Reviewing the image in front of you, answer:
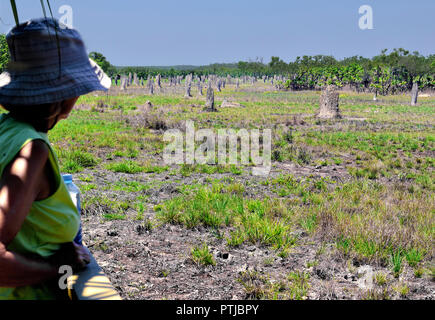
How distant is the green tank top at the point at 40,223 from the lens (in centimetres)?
123

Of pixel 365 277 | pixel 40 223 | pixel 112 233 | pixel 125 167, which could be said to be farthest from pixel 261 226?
pixel 125 167

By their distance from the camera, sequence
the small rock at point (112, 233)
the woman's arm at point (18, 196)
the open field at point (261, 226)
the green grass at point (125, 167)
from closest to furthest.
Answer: the woman's arm at point (18, 196)
the open field at point (261, 226)
the small rock at point (112, 233)
the green grass at point (125, 167)

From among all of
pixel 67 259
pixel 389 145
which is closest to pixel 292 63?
pixel 389 145

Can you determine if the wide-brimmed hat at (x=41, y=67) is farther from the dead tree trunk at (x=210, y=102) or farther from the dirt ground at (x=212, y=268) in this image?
the dead tree trunk at (x=210, y=102)

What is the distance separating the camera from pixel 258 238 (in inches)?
176

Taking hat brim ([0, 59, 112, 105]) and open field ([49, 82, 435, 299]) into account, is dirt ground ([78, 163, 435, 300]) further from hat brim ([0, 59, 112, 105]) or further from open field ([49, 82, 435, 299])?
hat brim ([0, 59, 112, 105])

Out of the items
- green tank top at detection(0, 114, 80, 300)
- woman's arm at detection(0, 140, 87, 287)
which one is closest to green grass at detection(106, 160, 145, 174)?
green tank top at detection(0, 114, 80, 300)

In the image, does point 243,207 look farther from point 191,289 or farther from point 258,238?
point 191,289

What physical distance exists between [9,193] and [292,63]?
8618cm

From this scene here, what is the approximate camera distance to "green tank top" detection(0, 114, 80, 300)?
123 cm

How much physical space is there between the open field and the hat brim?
2486 mm

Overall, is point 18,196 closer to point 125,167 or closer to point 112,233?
point 112,233

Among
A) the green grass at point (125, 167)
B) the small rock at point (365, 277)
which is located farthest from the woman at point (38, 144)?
the green grass at point (125, 167)

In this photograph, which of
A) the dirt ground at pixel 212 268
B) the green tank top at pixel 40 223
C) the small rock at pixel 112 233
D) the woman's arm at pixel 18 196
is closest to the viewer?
the woman's arm at pixel 18 196
